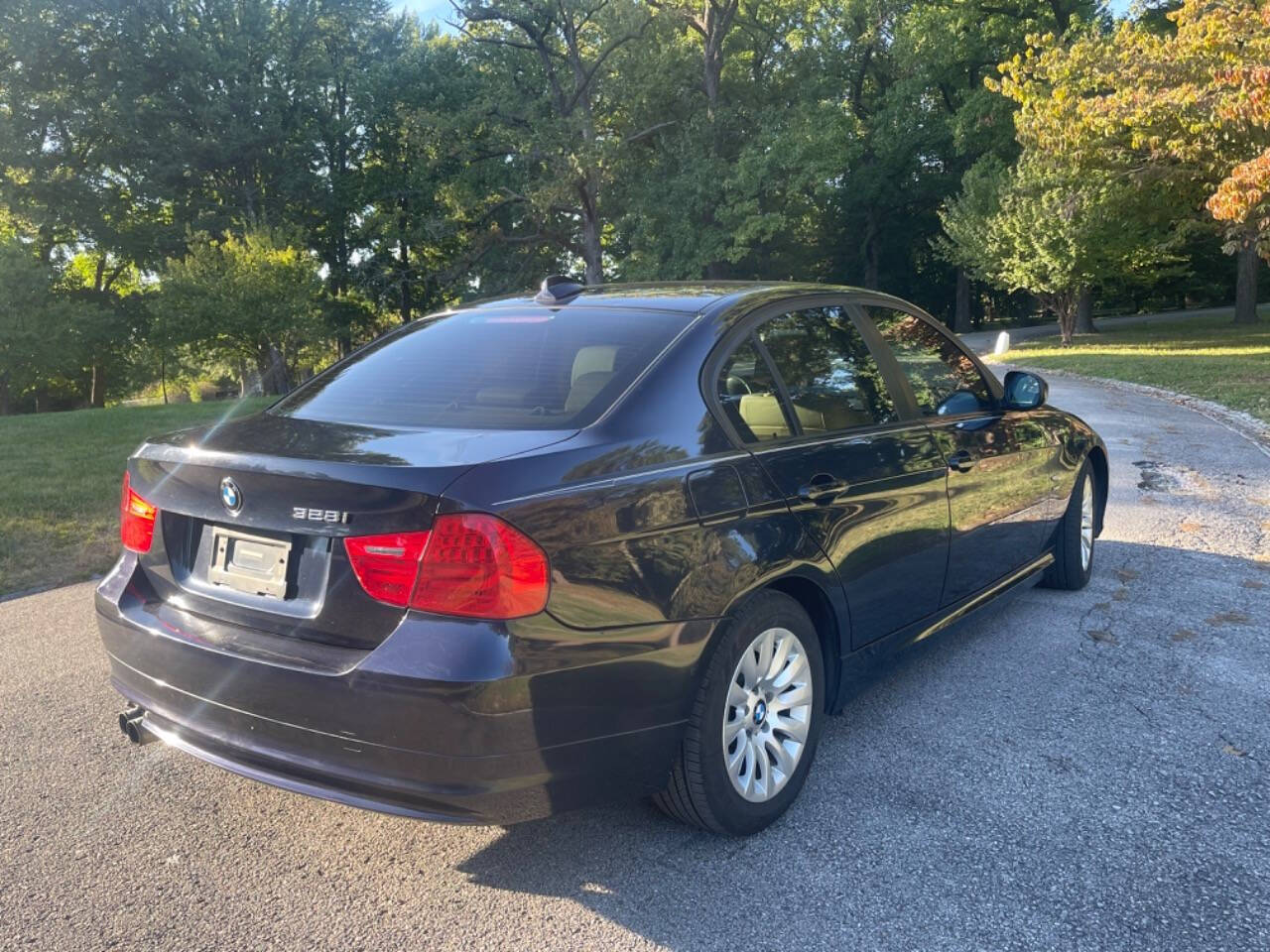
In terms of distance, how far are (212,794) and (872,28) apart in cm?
4137

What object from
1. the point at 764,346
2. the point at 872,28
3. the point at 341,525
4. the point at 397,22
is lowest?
the point at 341,525

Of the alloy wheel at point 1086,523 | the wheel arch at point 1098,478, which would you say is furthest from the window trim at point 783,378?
the wheel arch at point 1098,478

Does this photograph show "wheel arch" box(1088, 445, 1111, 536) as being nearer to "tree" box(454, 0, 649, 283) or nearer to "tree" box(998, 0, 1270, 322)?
"tree" box(998, 0, 1270, 322)

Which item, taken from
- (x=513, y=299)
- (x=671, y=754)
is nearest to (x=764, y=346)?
(x=513, y=299)

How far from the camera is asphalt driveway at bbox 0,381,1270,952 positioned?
2.41 meters

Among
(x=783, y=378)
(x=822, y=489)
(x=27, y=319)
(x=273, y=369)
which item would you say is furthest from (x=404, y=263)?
(x=822, y=489)

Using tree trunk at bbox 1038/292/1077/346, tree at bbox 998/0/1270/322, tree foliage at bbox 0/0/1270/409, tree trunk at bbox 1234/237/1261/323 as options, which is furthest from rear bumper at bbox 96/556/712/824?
tree trunk at bbox 1234/237/1261/323

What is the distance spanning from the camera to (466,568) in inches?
87.5

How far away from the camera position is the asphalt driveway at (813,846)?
241 cm

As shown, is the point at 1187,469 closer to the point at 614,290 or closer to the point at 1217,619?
the point at 1217,619

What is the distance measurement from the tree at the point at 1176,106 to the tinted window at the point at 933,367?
11003mm

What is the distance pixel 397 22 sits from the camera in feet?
135

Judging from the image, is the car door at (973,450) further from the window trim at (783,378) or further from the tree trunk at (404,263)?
the tree trunk at (404,263)

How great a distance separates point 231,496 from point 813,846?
1.96m
